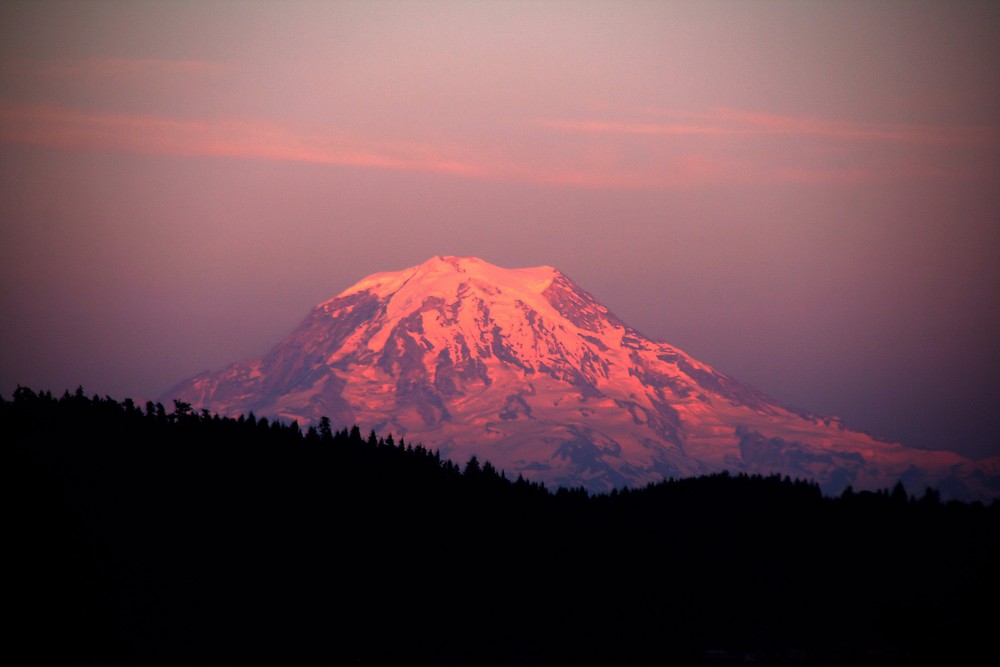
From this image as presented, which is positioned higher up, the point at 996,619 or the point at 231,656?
the point at 996,619

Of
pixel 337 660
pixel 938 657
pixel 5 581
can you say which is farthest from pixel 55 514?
pixel 938 657

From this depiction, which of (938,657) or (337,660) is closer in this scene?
(938,657)

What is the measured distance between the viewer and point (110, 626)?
615 ft

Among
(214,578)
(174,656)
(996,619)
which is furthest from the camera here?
(214,578)

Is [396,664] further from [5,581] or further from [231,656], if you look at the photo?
[5,581]

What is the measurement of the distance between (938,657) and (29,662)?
327 ft

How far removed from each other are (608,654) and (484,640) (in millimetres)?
15152

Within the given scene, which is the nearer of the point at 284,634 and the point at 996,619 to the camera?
the point at 996,619

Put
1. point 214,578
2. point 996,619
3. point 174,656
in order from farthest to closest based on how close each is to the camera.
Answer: point 214,578 < point 174,656 < point 996,619

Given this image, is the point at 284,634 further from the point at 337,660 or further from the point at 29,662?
the point at 29,662

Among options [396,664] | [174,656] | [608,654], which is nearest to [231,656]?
[174,656]

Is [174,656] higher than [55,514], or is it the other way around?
[55,514]

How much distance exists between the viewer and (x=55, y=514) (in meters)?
198

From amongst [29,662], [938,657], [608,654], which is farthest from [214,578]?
[938,657]
